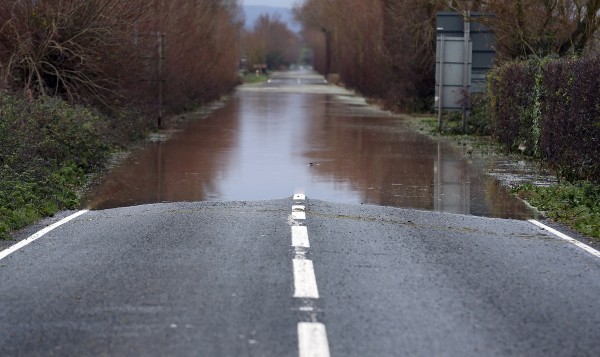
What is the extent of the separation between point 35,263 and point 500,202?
7.60 m

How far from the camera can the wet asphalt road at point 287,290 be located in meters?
6.36

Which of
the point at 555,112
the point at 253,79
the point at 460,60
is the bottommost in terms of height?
the point at 253,79

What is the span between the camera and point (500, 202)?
48.2 ft

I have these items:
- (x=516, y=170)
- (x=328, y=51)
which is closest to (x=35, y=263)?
(x=516, y=170)

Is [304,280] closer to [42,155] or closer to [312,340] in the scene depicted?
[312,340]

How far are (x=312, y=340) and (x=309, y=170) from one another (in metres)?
13.0

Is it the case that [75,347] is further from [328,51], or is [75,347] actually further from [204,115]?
[328,51]

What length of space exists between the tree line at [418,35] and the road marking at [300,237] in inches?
499

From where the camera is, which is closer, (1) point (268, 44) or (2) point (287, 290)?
(2) point (287, 290)

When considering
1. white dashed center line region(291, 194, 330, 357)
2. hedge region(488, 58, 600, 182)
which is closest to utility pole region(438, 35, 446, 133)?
hedge region(488, 58, 600, 182)

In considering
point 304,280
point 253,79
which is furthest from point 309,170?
point 253,79

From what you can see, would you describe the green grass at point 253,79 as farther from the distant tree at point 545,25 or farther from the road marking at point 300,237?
the road marking at point 300,237

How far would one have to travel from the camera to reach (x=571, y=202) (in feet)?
45.3

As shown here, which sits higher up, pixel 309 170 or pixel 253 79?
pixel 309 170
